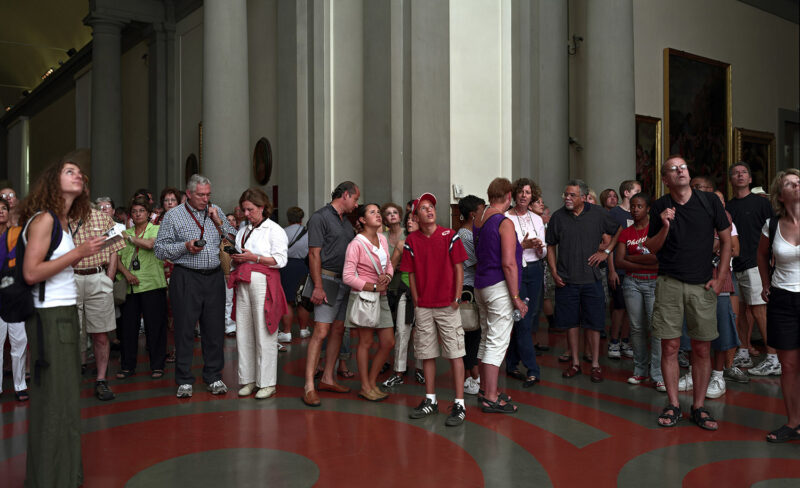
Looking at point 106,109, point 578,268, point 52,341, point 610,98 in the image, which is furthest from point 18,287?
point 106,109

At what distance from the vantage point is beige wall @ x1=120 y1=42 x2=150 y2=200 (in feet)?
62.5

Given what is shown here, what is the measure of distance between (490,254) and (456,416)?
50.5 inches

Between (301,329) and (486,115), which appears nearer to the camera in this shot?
(301,329)

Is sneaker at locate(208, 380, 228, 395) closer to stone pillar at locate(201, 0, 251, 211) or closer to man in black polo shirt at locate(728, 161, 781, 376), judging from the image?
man in black polo shirt at locate(728, 161, 781, 376)

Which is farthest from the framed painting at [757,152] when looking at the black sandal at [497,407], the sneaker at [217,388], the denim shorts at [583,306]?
the sneaker at [217,388]

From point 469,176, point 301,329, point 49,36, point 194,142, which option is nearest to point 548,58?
point 469,176

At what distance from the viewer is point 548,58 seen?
11.0 meters

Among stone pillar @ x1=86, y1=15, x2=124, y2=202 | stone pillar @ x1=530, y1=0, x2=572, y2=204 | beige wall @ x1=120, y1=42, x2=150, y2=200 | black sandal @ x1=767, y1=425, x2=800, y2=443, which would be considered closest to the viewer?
black sandal @ x1=767, y1=425, x2=800, y2=443

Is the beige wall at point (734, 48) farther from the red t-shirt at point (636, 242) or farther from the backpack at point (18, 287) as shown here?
the backpack at point (18, 287)

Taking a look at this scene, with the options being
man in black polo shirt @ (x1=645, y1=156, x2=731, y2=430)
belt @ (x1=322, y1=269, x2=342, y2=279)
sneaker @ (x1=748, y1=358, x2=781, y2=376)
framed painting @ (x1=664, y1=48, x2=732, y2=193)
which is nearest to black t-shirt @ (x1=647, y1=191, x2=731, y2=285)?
man in black polo shirt @ (x1=645, y1=156, x2=731, y2=430)

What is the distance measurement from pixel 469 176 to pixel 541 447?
6.35 meters

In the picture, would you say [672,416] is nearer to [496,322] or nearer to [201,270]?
[496,322]

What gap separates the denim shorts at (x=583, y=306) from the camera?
6223 millimetres

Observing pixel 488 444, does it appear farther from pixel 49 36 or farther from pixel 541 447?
pixel 49 36
